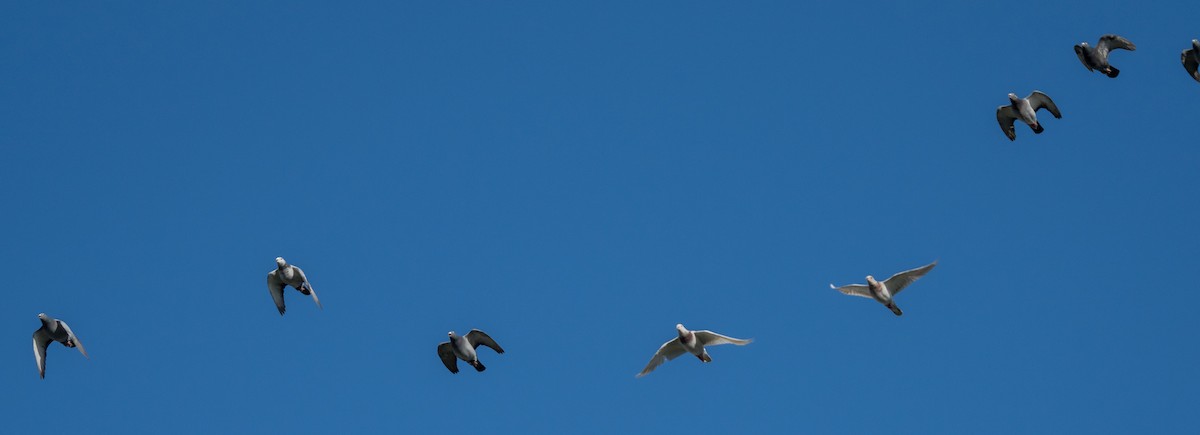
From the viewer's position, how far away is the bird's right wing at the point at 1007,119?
A: 33.5 metres

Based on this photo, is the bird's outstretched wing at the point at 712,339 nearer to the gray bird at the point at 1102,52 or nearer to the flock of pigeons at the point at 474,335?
the flock of pigeons at the point at 474,335

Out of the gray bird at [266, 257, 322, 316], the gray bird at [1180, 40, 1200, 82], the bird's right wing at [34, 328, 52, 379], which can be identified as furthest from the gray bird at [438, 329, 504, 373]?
the gray bird at [1180, 40, 1200, 82]

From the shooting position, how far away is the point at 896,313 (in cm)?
3094

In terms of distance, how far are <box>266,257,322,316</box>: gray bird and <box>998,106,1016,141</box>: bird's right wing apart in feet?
54.3

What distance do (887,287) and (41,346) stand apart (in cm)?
1935

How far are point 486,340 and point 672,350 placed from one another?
423cm

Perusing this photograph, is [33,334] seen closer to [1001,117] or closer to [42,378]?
[42,378]

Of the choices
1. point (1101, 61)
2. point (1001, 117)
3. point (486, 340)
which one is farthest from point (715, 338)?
point (1101, 61)

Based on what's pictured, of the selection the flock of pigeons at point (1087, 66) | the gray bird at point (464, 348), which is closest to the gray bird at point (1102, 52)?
the flock of pigeons at point (1087, 66)

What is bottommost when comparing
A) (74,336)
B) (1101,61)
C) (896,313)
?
(896,313)

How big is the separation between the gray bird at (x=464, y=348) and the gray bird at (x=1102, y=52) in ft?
49.3

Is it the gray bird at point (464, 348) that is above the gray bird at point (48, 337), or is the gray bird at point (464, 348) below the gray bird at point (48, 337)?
below

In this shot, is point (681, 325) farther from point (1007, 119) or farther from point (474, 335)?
point (1007, 119)

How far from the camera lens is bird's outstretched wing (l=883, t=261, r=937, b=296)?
30.4 metres
